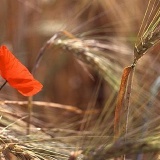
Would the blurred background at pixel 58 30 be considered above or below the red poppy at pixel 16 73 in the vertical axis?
above

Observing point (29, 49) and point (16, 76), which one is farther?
point (29, 49)

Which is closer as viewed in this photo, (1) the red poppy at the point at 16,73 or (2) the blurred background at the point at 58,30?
(1) the red poppy at the point at 16,73

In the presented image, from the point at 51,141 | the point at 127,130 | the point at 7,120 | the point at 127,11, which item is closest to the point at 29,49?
the point at 127,11

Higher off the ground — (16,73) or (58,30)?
(58,30)

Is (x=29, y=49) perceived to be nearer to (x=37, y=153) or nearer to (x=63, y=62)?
(x=63, y=62)

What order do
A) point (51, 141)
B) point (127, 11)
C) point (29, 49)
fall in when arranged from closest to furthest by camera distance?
point (51, 141) → point (127, 11) → point (29, 49)

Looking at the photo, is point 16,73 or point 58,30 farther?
point 58,30

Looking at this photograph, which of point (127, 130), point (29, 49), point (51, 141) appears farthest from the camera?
point (29, 49)

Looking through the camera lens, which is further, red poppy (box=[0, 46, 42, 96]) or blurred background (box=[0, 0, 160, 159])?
blurred background (box=[0, 0, 160, 159])
